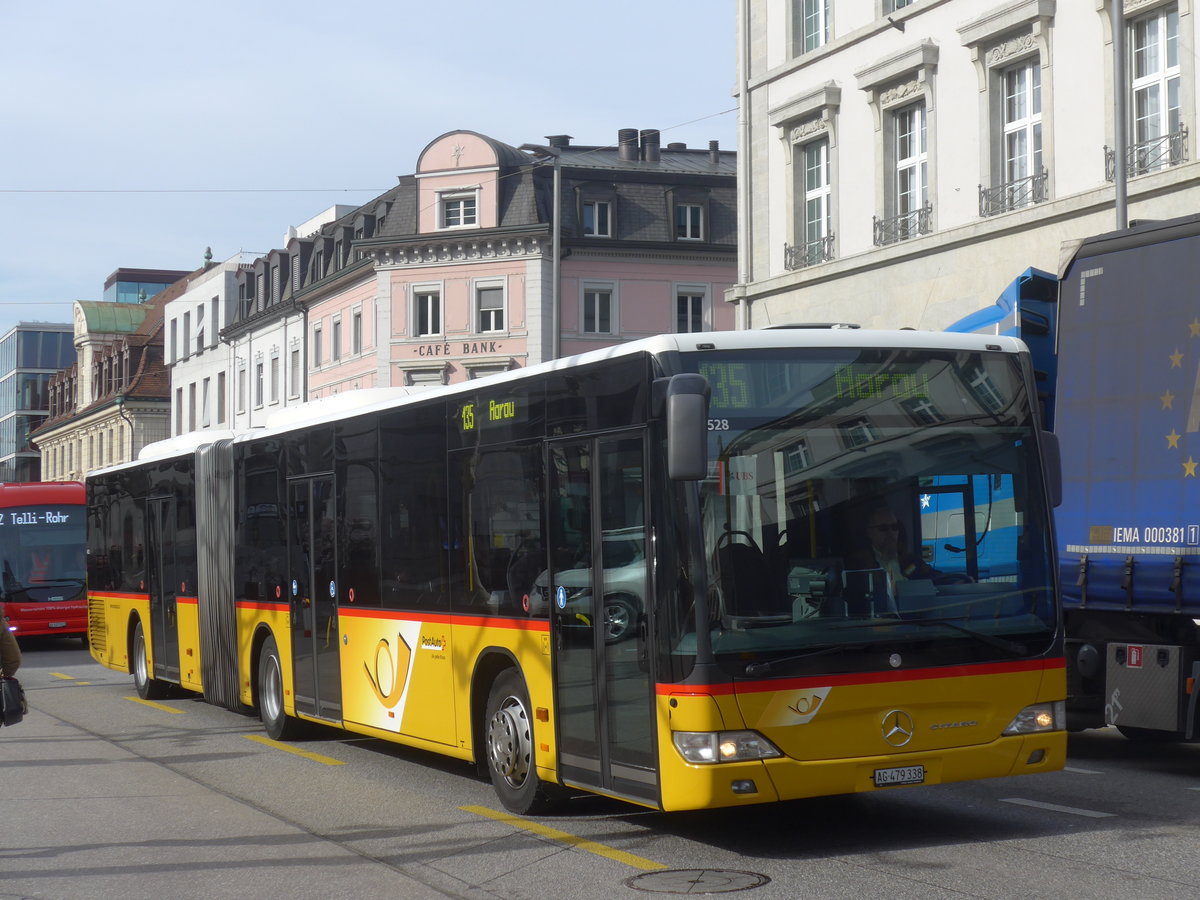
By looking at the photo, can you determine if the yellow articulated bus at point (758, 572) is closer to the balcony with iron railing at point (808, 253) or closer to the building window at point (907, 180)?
the building window at point (907, 180)

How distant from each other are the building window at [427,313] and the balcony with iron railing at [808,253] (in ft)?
83.4

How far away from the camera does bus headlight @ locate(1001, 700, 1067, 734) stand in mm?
8484

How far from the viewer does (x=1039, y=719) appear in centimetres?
855

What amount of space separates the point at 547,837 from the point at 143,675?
37.5 ft

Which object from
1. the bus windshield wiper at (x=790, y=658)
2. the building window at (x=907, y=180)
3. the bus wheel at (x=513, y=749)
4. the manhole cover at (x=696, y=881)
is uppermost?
the building window at (x=907, y=180)

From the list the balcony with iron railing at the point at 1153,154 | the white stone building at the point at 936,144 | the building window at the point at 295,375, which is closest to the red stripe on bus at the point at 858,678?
the white stone building at the point at 936,144

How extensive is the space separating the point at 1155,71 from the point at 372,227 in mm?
37569

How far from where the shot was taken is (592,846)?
28.1 feet

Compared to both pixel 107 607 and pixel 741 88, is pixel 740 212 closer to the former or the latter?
pixel 741 88

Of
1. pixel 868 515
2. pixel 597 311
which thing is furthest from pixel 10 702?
pixel 597 311

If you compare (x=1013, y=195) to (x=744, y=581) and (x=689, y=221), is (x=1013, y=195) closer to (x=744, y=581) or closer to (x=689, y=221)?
(x=744, y=581)

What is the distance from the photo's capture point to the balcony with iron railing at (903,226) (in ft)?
87.0

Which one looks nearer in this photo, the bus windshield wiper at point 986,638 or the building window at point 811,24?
the bus windshield wiper at point 986,638

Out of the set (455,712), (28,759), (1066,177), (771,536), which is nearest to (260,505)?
(28,759)
